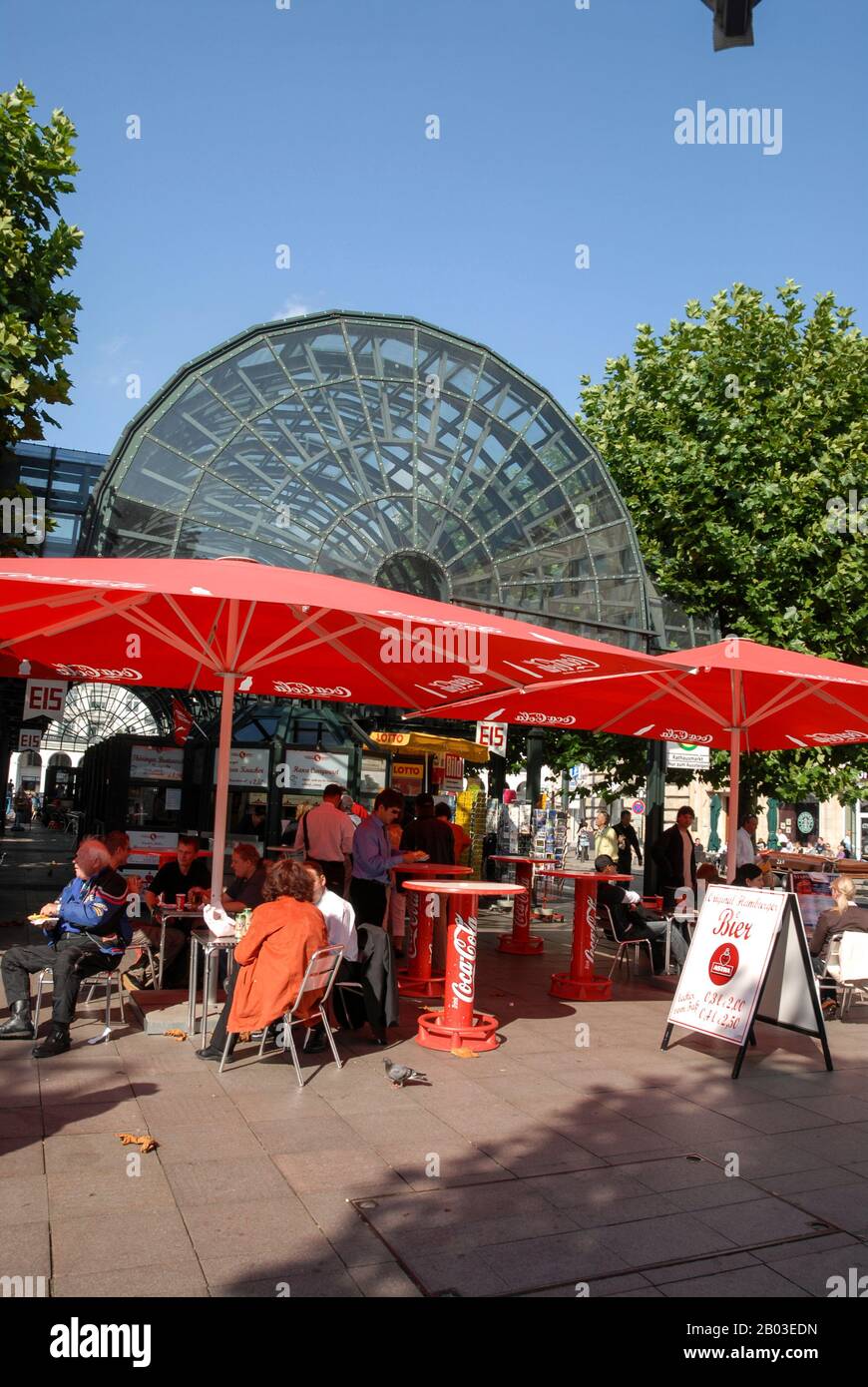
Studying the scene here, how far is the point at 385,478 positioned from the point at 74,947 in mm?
11359

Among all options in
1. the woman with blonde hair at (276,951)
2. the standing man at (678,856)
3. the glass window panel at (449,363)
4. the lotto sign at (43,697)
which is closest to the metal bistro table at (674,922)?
the standing man at (678,856)

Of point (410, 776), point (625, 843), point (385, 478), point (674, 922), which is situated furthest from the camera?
point (410, 776)

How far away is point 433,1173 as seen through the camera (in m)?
4.92

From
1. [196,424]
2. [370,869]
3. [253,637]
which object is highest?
[196,424]

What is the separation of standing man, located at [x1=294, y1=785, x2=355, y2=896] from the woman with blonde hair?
3891 mm

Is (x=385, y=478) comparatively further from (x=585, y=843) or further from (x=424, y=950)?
(x=585, y=843)

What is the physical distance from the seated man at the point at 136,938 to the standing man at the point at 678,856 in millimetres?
6133

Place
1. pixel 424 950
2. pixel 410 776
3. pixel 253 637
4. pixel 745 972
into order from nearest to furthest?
1. pixel 745 972
2. pixel 253 637
3. pixel 424 950
4. pixel 410 776

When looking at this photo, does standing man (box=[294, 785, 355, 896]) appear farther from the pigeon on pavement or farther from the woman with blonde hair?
the pigeon on pavement

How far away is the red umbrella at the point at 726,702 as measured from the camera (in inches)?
361

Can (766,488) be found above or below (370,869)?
above

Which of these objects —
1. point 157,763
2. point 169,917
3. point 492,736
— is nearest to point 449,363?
point 492,736

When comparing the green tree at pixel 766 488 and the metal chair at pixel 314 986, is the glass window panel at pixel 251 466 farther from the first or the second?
the metal chair at pixel 314 986
